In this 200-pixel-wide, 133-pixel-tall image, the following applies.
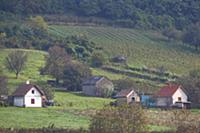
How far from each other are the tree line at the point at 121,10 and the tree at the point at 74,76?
65399 millimetres

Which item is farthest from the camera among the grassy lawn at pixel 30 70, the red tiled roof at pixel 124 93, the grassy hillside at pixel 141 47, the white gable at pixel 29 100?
the grassy hillside at pixel 141 47

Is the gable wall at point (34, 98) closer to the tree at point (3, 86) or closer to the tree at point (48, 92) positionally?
the tree at point (48, 92)

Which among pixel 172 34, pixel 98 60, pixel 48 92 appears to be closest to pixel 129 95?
pixel 48 92

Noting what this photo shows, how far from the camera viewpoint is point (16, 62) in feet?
360

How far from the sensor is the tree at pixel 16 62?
10909 cm

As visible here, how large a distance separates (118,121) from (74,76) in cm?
5353

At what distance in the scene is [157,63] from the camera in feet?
446

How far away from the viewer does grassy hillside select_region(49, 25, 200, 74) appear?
13612cm

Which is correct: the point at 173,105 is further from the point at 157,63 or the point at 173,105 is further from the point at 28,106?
the point at 157,63

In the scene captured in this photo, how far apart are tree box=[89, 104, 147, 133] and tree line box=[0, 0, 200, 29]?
119 meters

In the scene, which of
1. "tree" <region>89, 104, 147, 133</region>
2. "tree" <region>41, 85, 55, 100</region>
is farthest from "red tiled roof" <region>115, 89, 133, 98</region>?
"tree" <region>89, 104, 147, 133</region>

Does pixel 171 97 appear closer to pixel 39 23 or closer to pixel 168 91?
pixel 168 91

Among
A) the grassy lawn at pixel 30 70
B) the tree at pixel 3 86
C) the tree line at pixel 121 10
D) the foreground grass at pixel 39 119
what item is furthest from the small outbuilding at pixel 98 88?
the tree line at pixel 121 10

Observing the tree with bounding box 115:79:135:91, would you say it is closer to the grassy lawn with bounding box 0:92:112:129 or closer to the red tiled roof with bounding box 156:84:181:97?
the red tiled roof with bounding box 156:84:181:97
